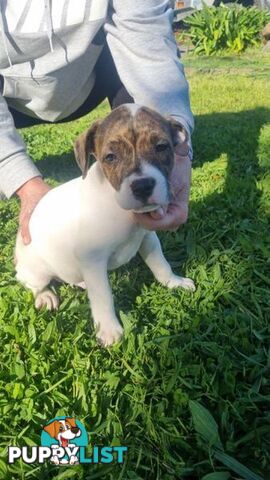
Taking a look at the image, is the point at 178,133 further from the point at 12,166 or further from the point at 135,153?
the point at 12,166

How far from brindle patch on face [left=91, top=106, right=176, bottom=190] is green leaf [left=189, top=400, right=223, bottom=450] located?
1.01 m

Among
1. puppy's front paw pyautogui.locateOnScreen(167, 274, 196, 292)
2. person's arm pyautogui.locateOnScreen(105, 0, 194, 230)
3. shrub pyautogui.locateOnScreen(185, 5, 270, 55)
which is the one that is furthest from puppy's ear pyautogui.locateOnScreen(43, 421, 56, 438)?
shrub pyautogui.locateOnScreen(185, 5, 270, 55)

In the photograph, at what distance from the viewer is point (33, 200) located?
8.91ft

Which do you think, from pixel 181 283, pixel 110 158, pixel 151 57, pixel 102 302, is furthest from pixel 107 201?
pixel 151 57

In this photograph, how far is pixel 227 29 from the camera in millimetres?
10805

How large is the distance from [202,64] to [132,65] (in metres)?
7.33

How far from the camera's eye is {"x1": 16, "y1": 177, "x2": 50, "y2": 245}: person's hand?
2656mm

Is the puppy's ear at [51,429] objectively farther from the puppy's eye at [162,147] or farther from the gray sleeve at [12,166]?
the gray sleeve at [12,166]

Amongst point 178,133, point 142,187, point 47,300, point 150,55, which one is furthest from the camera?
point 150,55

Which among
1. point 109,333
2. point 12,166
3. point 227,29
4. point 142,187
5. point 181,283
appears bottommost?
point 227,29

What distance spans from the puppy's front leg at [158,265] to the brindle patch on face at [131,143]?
1.69 feet

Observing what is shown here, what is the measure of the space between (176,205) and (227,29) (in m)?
9.82

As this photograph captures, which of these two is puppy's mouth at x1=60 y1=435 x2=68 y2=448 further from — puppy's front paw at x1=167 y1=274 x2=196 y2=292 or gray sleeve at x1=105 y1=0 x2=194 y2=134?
gray sleeve at x1=105 y1=0 x2=194 y2=134

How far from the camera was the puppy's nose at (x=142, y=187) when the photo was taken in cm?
201
